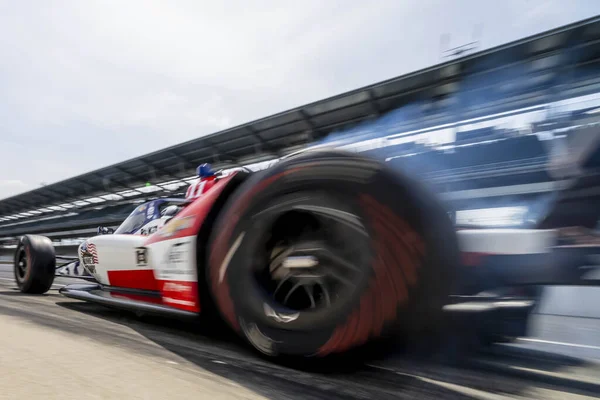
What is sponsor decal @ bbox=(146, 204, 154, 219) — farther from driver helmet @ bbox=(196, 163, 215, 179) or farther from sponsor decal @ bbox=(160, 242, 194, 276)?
sponsor decal @ bbox=(160, 242, 194, 276)

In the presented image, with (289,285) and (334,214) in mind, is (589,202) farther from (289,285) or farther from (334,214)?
(289,285)

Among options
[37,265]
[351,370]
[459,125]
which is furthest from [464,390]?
[37,265]

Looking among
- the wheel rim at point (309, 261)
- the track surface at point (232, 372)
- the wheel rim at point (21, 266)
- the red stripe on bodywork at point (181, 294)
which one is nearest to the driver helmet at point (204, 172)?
the red stripe on bodywork at point (181, 294)

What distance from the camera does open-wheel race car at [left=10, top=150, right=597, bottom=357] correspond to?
1.59 meters

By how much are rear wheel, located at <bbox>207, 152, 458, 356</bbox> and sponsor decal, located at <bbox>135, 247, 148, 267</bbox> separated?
1.09 meters

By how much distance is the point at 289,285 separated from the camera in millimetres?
1906

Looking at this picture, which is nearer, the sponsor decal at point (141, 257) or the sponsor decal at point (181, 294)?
the sponsor decal at point (181, 294)

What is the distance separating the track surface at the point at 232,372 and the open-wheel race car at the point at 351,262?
160mm

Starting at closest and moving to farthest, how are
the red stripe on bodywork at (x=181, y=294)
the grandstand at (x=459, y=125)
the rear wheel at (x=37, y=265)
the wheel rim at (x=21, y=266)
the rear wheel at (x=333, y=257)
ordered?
the rear wheel at (x=333, y=257) < the grandstand at (x=459, y=125) < the red stripe on bodywork at (x=181, y=294) < the rear wheel at (x=37, y=265) < the wheel rim at (x=21, y=266)

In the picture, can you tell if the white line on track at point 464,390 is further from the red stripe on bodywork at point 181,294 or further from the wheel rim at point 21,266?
the wheel rim at point 21,266

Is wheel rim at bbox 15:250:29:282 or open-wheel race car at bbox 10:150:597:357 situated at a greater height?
open-wheel race car at bbox 10:150:597:357

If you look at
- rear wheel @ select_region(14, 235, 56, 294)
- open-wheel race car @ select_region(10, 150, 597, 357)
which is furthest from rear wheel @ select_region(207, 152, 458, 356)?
rear wheel @ select_region(14, 235, 56, 294)

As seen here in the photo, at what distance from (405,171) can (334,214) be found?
1.29 ft

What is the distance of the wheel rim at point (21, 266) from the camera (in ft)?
16.2
